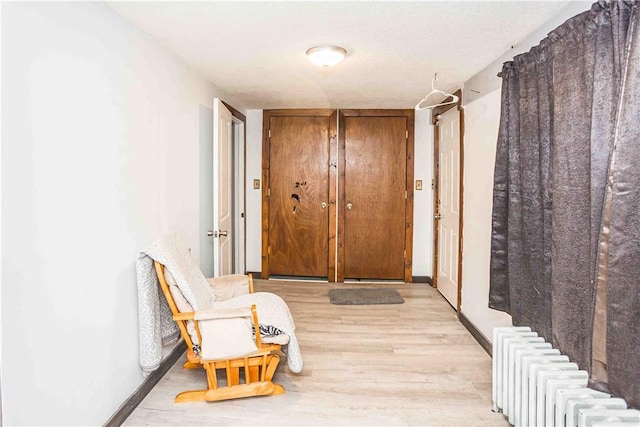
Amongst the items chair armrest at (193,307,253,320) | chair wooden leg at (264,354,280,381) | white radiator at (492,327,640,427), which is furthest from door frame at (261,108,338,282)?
white radiator at (492,327,640,427)

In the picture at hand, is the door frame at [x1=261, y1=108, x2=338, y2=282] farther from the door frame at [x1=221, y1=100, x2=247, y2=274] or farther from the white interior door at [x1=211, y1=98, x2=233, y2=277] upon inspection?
the white interior door at [x1=211, y1=98, x2=233, y2=277]

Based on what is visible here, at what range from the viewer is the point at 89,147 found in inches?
73.7

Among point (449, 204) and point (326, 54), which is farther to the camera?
point (449, 204)

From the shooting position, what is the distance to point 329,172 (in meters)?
5.20

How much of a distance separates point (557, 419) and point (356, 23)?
2107mm

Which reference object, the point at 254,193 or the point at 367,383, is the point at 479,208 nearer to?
the point at 367,383

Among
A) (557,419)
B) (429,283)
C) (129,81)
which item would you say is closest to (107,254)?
(129,81)

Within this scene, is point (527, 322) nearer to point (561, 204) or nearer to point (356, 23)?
point (561, 204)

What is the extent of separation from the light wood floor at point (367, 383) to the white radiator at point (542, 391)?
0.31 metres

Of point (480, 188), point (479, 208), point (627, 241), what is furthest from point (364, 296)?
point (627, 241)

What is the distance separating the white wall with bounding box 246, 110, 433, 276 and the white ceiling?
135cm

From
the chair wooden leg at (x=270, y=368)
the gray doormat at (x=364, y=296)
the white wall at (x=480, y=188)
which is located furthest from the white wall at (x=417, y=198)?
the chair wooden leg at (x=270, y=368)

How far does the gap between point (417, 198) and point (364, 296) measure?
1.46 m

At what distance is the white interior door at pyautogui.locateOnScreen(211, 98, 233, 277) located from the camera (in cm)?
329
